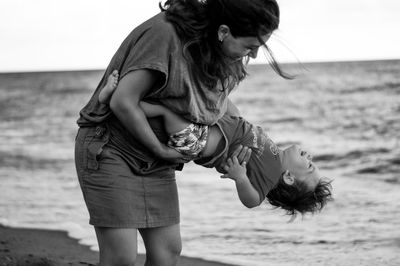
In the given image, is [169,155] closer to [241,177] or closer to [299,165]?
[241,177]

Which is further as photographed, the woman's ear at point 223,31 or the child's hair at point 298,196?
the child's hair at point 298,196

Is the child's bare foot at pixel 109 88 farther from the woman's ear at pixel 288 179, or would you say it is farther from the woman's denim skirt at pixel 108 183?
the woman's ear at pixel 288 179

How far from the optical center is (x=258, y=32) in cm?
253

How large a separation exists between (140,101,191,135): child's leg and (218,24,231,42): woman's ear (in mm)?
339

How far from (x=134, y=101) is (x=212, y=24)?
0.40 metres

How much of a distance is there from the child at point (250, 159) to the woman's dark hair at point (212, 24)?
229 mm

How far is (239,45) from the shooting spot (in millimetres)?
2576

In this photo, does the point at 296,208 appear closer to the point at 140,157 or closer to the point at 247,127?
the point at 247,127

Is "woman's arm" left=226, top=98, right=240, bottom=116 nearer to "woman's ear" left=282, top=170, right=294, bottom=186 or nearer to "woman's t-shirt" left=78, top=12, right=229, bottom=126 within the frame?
"woman's t-shirt" left=78, top=12, right=229, bottom=126

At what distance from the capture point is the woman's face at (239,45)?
2562 mm

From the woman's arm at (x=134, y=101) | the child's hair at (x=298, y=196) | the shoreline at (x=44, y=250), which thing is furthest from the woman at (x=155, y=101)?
the shoreline at (x=44, y=250)

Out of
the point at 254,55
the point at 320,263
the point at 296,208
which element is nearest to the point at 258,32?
the point at 254,55

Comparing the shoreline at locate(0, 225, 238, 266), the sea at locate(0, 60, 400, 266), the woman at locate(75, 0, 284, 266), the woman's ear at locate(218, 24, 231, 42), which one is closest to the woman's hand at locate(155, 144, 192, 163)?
the woman at locate(75, 0, 284, 266)

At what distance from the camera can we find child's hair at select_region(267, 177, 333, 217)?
328cm
